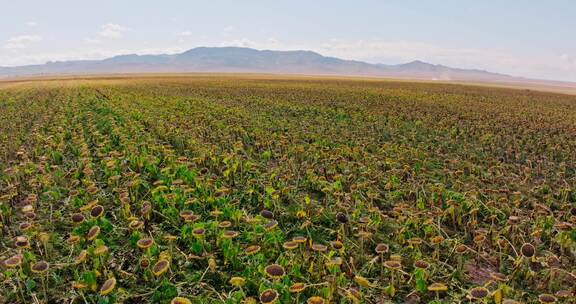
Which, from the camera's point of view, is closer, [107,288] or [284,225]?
[107,288]

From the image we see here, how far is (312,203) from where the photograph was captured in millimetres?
6043

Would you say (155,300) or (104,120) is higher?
(104,120)

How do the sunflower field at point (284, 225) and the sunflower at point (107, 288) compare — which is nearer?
the sunflower at point (107, 288)

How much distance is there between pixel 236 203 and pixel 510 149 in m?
8.04

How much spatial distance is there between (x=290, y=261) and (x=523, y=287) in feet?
7.62

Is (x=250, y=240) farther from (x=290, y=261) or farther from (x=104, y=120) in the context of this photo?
(x=104, y=120)

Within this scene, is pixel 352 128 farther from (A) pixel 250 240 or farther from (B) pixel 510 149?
(A) pixel 250 240

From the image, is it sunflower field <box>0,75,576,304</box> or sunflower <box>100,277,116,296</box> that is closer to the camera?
sunflower <box>100,277,116,296</box>

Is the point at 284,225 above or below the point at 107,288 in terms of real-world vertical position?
below

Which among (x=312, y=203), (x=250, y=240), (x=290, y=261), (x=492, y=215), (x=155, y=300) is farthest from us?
(x=312, y=203)

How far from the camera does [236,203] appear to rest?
18.0ft

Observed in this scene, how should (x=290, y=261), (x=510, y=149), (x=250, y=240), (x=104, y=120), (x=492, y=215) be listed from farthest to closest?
1. (x=104, y=120)
2. (x=510, y=149)
3. (x=492, y=215)
4. (x=250, y=240)
5. (x=290, y=261)

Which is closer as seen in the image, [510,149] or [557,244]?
[557,244]

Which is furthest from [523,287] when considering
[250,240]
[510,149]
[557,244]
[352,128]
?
[352,128]
